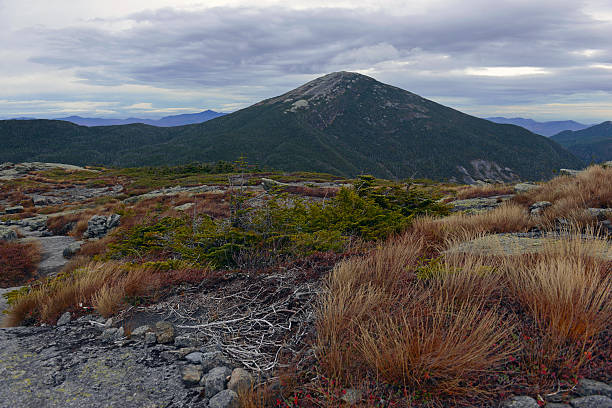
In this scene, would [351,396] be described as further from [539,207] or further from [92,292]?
[539,207]

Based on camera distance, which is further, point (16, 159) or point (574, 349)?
point (16, 159)

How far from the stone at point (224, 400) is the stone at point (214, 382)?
0.11m

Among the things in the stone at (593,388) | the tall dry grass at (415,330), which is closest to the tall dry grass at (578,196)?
the tall dry grass at (415,330)

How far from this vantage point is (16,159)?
19962 centimetres

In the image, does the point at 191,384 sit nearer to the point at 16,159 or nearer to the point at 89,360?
the point at 89,360

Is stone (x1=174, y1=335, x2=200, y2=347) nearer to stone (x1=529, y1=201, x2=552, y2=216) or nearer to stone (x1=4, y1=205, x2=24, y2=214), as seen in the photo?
stone (x1=529, y1=201, x2=552, y2=216)

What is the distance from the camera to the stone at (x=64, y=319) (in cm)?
441

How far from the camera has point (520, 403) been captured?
7.43ft

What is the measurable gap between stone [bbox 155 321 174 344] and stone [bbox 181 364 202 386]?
0.72 metres

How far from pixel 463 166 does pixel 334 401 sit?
220823mm

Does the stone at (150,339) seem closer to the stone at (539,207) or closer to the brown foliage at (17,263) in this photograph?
the stone at (539,207)

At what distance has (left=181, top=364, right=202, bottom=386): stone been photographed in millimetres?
2912

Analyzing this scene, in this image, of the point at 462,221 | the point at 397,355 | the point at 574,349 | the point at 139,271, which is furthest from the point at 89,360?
the point at 462,221

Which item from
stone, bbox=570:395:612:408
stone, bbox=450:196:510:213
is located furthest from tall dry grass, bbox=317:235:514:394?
stone, bbox=450:196:510:213
